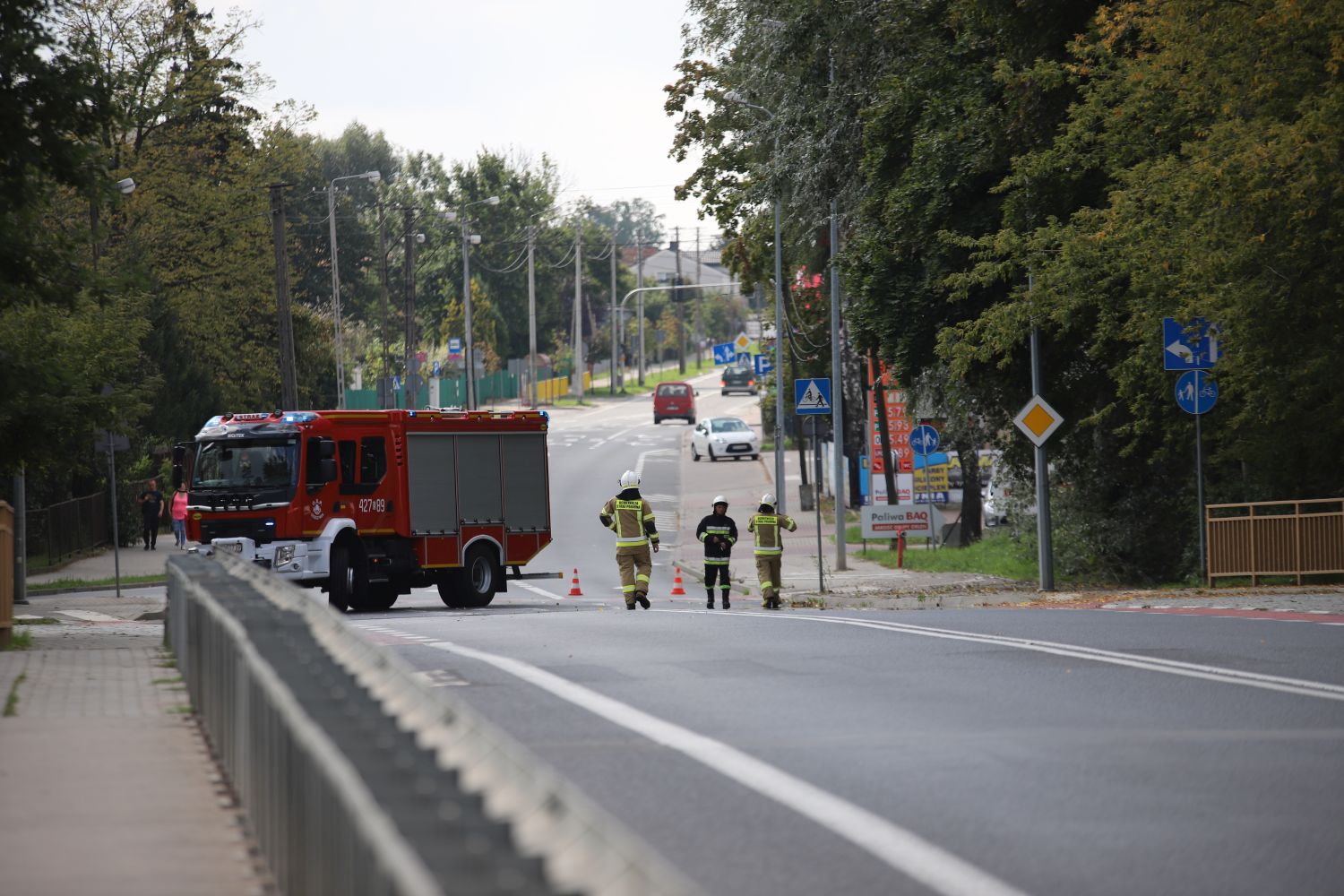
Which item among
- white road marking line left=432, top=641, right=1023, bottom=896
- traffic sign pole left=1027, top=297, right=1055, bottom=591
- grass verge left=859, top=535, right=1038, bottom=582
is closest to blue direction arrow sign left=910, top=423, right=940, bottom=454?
grass verge left=859, top=535, right=1038, bottom=582

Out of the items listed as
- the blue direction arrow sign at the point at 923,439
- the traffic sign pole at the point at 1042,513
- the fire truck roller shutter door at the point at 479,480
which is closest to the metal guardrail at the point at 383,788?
the traffic sign pole at the point at 1042,513

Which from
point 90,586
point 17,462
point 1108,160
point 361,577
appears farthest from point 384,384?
point 17,462

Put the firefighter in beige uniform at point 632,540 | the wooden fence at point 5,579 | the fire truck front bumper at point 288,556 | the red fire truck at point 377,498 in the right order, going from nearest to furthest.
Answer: the wooden fence at point 5,579 → the fire truck front bumper at point 288,556 → the firefighter in beige uniform at point 632,540 → the red fire truck at point 377,498

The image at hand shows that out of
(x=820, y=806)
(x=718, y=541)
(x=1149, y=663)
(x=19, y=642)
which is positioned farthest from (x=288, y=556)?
(x=820, y=806)

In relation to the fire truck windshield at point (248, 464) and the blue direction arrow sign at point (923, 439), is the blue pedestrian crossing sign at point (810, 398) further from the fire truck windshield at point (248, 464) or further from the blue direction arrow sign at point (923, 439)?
the fire truck windshield at point (248, 464)

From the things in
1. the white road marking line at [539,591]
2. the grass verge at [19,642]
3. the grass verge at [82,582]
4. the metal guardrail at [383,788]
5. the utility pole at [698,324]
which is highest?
the utility pole at [698,324]

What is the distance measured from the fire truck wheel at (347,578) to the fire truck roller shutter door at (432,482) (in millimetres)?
1086

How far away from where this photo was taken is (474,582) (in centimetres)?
2780

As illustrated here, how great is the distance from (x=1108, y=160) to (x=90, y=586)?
20.8 m

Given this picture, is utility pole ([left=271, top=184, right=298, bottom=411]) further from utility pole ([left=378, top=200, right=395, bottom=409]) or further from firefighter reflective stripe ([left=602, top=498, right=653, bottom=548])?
firefighter reflective stripe ([left=602, top=498, right=653, bottom=548])

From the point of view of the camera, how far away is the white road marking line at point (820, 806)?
6.37 meters

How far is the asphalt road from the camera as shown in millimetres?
6711

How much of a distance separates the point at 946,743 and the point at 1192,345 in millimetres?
14846

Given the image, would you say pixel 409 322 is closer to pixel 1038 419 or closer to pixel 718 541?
pixel 718 541
